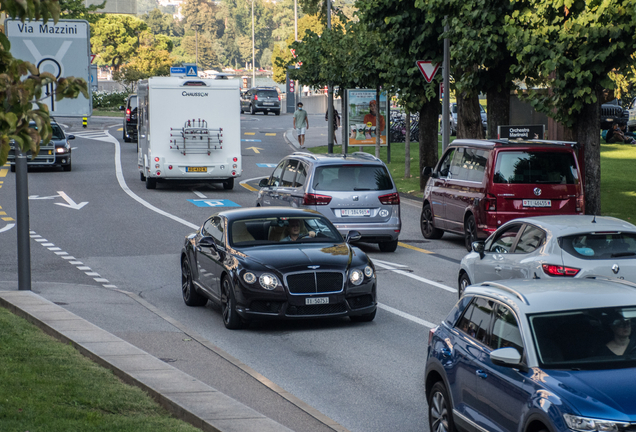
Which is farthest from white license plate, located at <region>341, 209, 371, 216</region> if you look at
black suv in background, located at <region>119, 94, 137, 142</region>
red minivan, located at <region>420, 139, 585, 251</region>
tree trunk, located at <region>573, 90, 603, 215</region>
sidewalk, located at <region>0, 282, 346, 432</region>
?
black suv in background, located at <region>119, 94, 137, 142</region>

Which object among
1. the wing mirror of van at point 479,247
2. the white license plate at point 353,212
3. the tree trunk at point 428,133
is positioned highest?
the tree trunk at point 428,133

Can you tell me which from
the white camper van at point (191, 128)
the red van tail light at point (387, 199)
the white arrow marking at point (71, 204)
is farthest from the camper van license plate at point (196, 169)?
the red van tail light at point (387, 199)

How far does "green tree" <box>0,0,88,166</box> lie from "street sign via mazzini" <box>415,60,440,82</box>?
2109 centimetres

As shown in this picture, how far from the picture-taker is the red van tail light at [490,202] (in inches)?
675

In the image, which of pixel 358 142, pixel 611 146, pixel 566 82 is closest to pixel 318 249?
pixel 566 82

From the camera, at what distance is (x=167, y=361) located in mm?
9898

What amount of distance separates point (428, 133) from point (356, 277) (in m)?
18.1

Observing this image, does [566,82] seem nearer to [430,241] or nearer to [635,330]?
[430,241]

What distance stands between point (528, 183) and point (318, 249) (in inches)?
249

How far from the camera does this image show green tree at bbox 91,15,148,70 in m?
105

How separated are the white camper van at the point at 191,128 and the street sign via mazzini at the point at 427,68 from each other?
18.0 feet

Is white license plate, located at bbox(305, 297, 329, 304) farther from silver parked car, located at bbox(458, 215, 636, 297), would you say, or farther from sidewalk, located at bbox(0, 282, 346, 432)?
silver parked car, located at bbox(458, 215, 636, 297)

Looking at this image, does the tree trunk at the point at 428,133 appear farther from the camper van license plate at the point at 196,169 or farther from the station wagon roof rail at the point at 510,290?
the station wagon roof rail at the point at 510,290

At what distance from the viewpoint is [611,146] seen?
1781 inches
